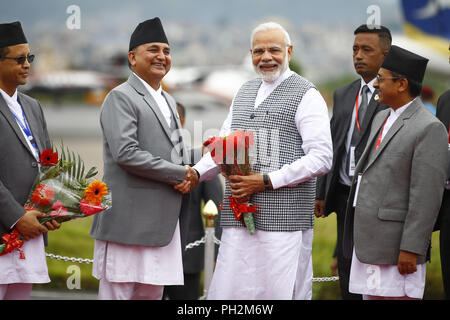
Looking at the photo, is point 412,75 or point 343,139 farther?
point 343,139

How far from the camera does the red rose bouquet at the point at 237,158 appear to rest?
12.1 feet

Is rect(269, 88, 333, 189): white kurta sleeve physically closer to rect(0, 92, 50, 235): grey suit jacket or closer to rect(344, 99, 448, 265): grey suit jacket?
rect(344, 99, 448, 265): grey suit jacket

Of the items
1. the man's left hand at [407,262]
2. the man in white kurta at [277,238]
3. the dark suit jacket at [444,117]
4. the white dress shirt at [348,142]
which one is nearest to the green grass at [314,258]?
the white dress shirt at [348,142]

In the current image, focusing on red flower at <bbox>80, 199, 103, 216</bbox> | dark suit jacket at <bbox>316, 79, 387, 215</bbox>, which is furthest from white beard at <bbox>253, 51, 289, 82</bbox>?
red flower at <bbox>80, 199, 103, 216</bbox>

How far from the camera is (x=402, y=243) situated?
344 centimetres

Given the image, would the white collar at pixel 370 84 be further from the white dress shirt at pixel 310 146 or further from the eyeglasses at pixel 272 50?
the eyeglasses at pixel 272 50

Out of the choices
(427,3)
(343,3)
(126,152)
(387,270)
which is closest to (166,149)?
(126,152)

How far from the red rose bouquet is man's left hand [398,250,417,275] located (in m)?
0.90

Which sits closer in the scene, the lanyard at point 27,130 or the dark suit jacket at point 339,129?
the lanyard at point 27,130

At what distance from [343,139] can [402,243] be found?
4.44 ft

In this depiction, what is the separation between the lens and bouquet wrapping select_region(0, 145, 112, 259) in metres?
3.75

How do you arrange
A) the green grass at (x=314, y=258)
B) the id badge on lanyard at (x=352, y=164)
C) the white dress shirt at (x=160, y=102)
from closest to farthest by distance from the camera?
→ the white dress shirt at (x=160, y=102), the id badge on lanyard at (x=352, y=164), the green grass at (x=314, y=258)

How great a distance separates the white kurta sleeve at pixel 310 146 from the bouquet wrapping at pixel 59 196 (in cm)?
107
